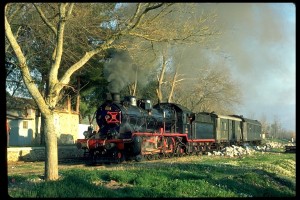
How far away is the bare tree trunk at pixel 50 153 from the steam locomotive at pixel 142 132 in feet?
25.8

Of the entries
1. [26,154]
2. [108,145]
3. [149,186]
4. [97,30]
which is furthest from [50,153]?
[26,154]

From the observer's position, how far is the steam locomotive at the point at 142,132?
2008 centimetres

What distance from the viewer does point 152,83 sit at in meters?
23.2

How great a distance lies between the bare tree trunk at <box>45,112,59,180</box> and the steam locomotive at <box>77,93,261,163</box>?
787 cm

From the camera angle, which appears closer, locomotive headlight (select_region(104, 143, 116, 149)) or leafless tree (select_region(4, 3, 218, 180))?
leafless tree (select_region(4, 3, 218, 180))

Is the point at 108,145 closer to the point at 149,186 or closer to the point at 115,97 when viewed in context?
the point at 115,97

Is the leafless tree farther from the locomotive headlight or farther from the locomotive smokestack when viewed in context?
the locomotive headlight

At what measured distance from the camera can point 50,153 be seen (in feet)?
38.9

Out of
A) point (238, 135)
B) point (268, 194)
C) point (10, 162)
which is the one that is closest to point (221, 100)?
point (268, 194)

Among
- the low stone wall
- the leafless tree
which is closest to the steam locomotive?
the low stone wall

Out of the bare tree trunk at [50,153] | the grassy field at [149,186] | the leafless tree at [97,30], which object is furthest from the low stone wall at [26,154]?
the bare tree trunk at [50,153]

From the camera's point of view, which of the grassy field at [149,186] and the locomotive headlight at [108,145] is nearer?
the grassy field at [149,186]

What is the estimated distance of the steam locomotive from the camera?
20.1 m

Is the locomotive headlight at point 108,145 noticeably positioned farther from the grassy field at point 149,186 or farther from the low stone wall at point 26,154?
the grassy field at point 149,186
